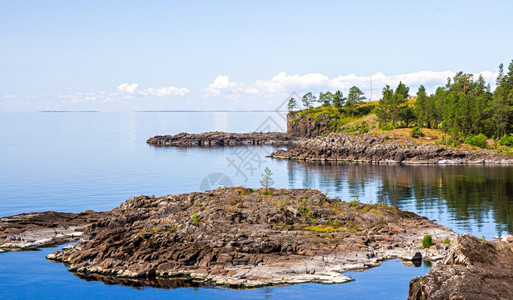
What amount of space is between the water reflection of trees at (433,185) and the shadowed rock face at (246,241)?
1564 cm

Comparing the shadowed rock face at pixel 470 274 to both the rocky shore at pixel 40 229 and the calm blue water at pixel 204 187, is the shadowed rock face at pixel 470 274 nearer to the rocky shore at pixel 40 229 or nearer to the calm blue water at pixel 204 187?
the calm blue water at pixel 204 187

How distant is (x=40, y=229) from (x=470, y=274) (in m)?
56.1

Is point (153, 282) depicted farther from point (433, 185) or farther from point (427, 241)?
point (433, 185)

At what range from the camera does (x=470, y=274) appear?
36.2 meters

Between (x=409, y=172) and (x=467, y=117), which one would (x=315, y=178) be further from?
(x=467, y=117)

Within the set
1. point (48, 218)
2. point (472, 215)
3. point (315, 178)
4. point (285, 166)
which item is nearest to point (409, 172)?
point (315, 178)

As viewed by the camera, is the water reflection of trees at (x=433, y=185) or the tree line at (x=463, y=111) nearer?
the water reflection of trees at (x=433, y=185)

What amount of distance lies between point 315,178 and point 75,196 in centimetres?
5878

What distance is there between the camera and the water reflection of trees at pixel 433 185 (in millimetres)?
81500

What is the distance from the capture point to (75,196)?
99.2 metres

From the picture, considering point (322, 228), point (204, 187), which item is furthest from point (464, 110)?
point (322, 228)

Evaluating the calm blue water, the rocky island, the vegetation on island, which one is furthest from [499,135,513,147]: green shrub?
the rocky island

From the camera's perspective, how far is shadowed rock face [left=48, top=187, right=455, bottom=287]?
169ft

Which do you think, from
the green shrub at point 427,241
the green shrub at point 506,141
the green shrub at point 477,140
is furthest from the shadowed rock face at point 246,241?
the green shrub at point 506,141
